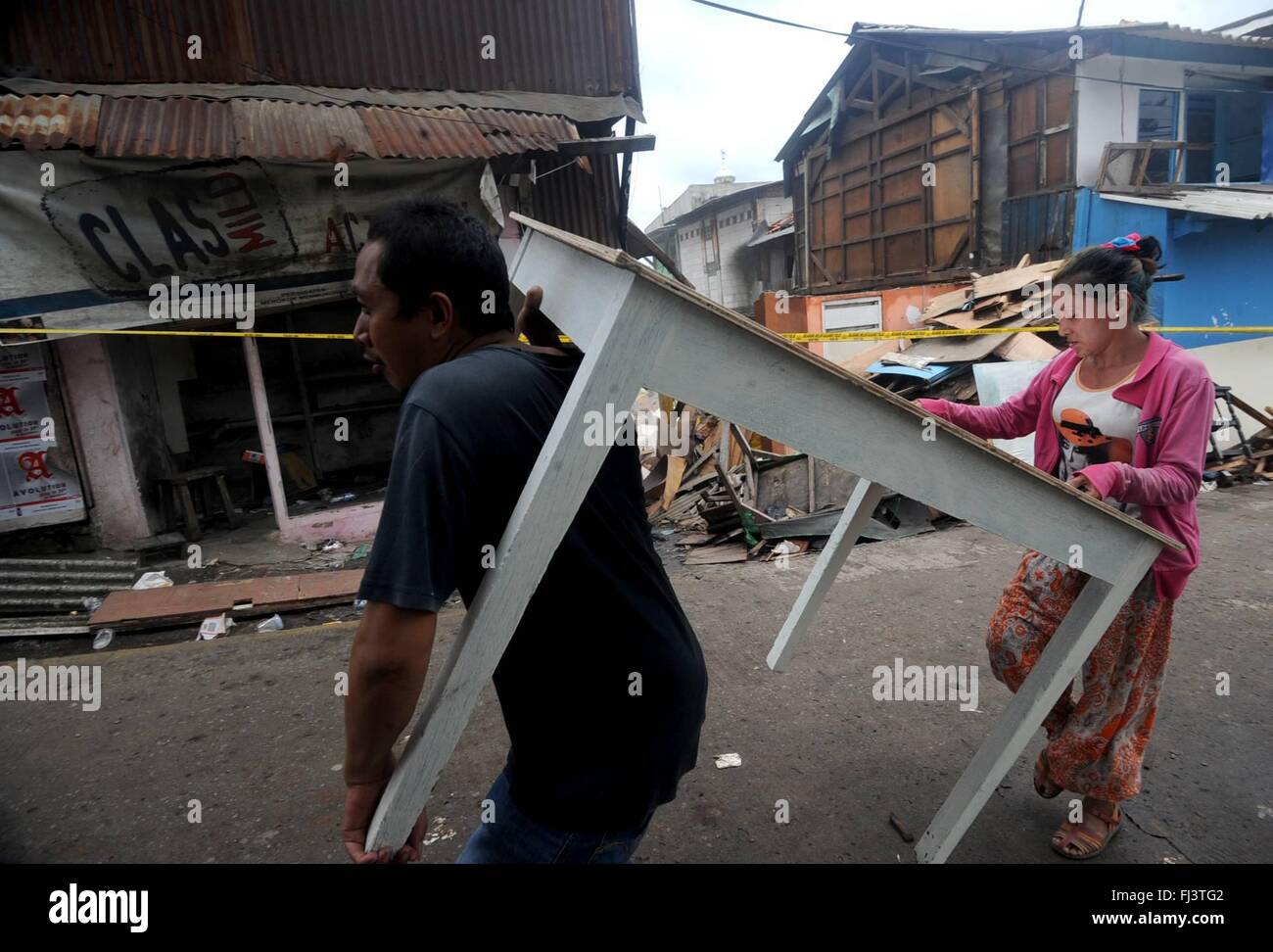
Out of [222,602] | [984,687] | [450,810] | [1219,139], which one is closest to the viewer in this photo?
[450,810]

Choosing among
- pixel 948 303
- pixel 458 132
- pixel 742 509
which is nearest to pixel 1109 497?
pixel 742 509

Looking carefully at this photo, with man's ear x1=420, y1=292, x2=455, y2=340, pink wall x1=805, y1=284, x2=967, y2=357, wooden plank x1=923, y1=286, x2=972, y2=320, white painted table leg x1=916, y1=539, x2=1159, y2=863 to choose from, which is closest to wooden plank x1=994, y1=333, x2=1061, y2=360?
wooden plank x1=923, y1=286, x2=972, y2=320

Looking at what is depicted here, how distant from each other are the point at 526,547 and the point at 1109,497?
1.72m

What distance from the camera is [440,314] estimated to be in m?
1.31

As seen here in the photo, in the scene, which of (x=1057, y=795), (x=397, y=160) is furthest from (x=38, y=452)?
(x=1057, y=795)

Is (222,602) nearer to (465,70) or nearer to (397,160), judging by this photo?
(397,160)

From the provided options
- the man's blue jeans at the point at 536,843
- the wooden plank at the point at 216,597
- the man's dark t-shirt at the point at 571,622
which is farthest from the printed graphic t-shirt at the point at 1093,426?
the wooden plank at the point at 216,597

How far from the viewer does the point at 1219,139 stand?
11844 mm

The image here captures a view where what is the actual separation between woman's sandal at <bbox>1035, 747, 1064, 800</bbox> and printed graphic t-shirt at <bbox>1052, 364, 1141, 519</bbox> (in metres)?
0.87

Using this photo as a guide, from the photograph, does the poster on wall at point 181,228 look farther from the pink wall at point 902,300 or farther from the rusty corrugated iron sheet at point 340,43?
the pink wall at point 902,300

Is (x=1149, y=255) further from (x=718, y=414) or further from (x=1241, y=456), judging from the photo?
(x=1241, y=456)

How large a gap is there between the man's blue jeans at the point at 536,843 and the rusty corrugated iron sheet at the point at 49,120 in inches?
220

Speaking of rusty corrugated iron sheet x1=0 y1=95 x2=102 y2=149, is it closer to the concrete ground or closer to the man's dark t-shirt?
the concrete ground
